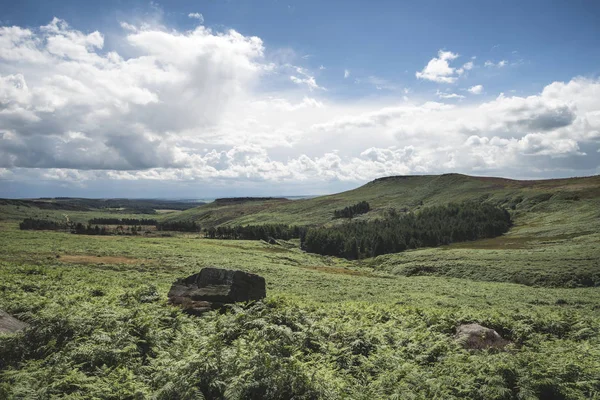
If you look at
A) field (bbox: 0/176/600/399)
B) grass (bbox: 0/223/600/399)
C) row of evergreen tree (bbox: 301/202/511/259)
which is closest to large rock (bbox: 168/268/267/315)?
field (bbox: 0/176/600/399)

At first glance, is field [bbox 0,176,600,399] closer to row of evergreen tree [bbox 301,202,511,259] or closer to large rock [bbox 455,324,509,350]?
large rock [bbox 455,324,509,350]

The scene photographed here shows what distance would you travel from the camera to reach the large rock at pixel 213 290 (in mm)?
16609

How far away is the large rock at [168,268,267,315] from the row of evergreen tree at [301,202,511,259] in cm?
10333

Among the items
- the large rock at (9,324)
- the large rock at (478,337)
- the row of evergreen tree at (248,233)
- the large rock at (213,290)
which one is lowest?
the row of evergreen tree at (248,233)

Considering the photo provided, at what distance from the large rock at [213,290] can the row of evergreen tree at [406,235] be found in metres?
103

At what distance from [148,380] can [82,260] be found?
43759 millimetres

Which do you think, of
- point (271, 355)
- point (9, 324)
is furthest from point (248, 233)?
point (271, 355)

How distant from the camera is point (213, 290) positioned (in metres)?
17.5

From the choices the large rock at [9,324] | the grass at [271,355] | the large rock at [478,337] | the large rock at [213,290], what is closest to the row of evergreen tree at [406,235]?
the large rock at [213,290]

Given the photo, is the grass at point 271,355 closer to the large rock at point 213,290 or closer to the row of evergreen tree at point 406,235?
the large rock at point 213,290

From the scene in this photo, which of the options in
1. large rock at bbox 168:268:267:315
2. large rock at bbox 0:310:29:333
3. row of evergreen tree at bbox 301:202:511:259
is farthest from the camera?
row of evergreen tree at bbox 301:202:511:259

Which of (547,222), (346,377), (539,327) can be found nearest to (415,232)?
(547,222)

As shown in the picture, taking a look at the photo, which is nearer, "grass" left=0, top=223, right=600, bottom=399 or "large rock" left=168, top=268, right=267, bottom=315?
"grass" left=0, top=223, right=600, bottom=399

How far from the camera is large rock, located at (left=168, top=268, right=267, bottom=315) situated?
16.6 m
